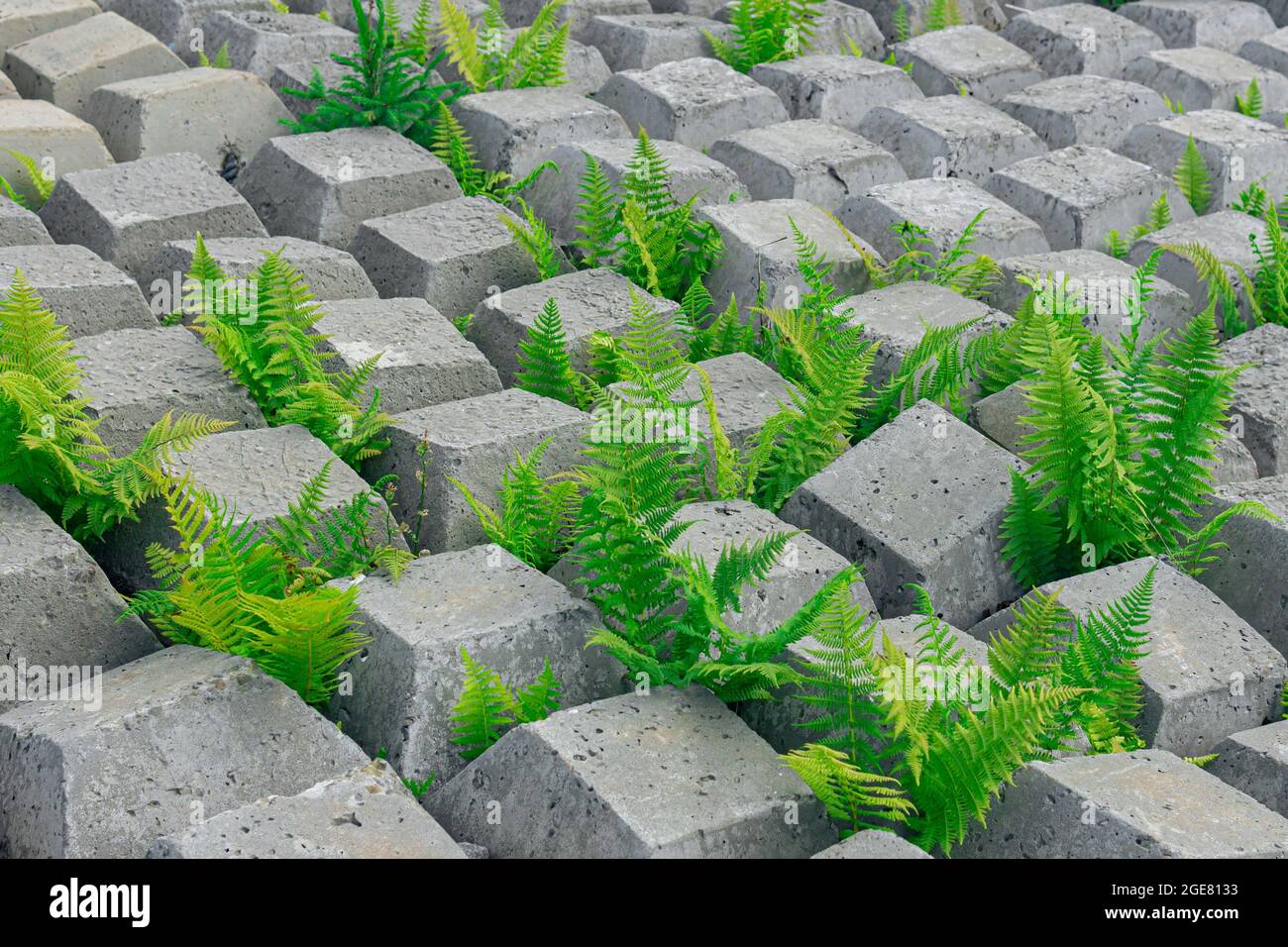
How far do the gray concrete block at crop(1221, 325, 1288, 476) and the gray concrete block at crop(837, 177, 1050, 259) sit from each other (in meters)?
1.00

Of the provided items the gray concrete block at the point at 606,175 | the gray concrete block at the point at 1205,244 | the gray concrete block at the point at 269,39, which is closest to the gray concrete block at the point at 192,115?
the gray concrete block at the point at 269,39

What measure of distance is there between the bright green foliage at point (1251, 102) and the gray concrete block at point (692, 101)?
2567 millimetres

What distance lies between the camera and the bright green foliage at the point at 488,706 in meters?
3.66

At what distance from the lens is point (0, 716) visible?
3.62 m

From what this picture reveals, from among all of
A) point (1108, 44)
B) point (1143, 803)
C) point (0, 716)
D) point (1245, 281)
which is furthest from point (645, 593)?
point (1108, 44)

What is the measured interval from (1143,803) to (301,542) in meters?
2.39

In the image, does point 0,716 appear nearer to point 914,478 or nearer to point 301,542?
point 301,542

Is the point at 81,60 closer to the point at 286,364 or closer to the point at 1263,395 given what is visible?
the point at 286,364

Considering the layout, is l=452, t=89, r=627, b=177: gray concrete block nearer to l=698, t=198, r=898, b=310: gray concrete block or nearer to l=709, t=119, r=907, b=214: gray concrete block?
l=709, t=119, r=907, b=214: gray concrete block

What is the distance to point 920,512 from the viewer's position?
448 centimetres

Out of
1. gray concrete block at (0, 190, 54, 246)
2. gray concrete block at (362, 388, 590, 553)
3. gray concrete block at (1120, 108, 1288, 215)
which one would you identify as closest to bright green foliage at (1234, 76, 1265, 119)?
gray concrete block at (1120, 108, 1288, 215)

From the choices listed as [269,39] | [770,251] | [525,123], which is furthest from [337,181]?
[770,251]

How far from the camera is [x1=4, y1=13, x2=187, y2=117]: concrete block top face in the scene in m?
6.31

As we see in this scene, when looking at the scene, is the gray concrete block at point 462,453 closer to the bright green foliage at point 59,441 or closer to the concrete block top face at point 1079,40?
the bright green foliage at point 59,441
